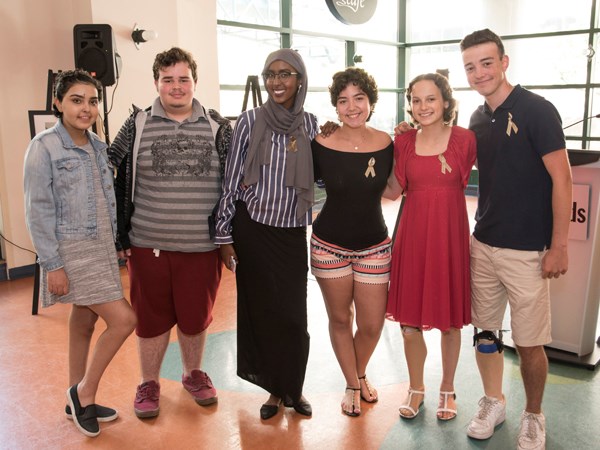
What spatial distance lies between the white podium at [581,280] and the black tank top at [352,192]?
50.0 inches

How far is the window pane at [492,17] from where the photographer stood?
8.69 metres

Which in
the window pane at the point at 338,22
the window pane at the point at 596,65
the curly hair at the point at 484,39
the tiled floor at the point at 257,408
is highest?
the window pane at the point at 338,22

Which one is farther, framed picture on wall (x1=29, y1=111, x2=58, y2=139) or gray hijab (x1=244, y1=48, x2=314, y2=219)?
framed picture on wall (x1=29, y1=111, x2=58, y2=139)

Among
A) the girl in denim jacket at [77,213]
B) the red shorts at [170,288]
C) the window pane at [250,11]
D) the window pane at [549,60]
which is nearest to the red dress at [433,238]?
the red shorts at [170,288]

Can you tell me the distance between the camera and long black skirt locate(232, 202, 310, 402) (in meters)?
2.51

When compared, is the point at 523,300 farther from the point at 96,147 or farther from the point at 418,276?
the point at 96,147

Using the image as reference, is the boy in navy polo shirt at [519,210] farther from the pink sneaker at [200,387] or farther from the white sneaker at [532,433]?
the pink sneaker at [200,387]

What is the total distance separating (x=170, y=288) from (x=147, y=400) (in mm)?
560

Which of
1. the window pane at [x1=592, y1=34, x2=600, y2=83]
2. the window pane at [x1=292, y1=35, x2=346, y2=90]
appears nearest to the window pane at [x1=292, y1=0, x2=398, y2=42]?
the window pane at [x1=292, y1=35, x2=346, y2=90]

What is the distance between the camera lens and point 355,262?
2.54 m

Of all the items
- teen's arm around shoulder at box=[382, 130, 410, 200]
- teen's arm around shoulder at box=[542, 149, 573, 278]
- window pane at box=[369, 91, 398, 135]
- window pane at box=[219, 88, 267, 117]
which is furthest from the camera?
window pane at box=[369, 91, 398, 135]

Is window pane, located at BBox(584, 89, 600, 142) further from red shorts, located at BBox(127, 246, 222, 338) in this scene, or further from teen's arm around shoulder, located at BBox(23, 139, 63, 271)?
teen's arm around shoulder, located at BBox(23, 139, 63, 271)

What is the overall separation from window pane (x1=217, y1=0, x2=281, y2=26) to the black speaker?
8.48 feet

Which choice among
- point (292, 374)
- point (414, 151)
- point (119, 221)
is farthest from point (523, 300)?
point (119, 221)
